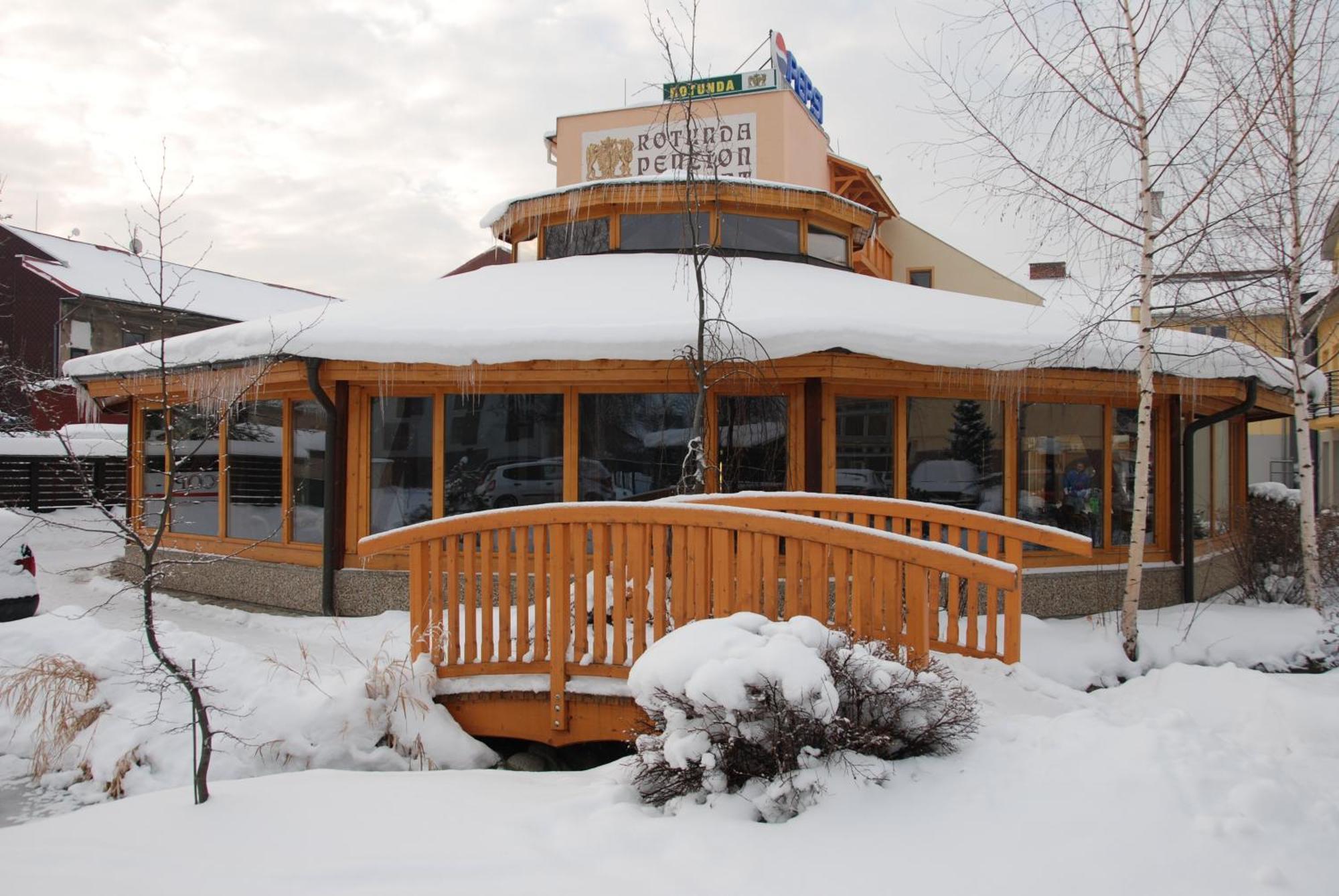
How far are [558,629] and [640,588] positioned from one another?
1.90 feet

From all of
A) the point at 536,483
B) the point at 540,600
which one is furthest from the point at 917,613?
the point at 536,483

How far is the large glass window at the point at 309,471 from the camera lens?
8.20 metres

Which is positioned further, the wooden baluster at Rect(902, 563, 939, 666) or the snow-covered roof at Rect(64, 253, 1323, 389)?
the snow-covered roof at Rect(64, 253, 1323, 389)

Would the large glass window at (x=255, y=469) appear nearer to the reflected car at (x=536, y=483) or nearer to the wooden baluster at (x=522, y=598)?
the reflected car at (x=536, y=483)

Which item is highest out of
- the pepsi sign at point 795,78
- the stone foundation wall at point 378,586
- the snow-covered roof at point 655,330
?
the pepsi sign at point 795,78

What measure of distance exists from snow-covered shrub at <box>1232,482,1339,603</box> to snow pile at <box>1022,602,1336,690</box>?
39.6 inches

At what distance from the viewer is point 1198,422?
26.5ft

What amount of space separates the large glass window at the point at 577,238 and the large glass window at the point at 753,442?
A: 13.4 feet

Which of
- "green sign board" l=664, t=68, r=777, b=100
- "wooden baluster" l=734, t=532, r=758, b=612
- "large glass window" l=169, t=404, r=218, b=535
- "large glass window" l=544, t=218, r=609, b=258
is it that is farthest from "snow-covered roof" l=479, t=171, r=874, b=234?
"green sign board" l=664, t=68, r=777, b=100

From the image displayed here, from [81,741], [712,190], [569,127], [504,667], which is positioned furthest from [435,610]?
[569,127]

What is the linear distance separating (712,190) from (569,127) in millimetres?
8960

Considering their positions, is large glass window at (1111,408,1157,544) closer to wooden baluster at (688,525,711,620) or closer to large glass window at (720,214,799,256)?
large glass window at (720,214,799,256)

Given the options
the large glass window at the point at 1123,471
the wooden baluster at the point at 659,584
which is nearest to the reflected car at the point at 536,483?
the wooden baluster at the point at 659,584

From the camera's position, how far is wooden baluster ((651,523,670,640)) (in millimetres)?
4340
